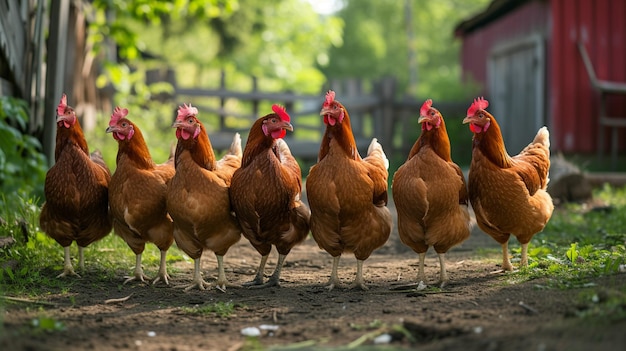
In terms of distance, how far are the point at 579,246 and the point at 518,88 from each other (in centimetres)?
870

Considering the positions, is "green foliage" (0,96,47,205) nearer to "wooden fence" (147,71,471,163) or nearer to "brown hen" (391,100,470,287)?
"brown hen" (391,100,470,287)

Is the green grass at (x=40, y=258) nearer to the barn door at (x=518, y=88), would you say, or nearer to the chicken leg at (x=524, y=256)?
the chicken leg at (x=524, y=256)

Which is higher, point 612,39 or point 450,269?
point 612,39

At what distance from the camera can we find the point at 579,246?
19.8 ft

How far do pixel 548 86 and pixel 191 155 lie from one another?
32.4 ft

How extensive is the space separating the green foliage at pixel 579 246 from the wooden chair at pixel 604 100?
311 cm

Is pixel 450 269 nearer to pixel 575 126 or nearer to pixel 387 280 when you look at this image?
pixel 387 280

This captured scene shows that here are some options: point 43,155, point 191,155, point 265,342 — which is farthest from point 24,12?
point 265,342

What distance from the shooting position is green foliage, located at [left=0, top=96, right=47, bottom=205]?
6.23 metres

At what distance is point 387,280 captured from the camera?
17.4 feet

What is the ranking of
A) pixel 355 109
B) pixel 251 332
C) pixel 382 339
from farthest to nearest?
pixel 355 109, pixel 251 332, pixel 382 339

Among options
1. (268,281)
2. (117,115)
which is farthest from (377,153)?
(117,115)

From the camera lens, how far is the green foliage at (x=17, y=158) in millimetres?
6234

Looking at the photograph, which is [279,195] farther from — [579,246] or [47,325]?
[579,246]
